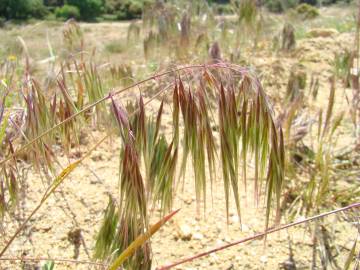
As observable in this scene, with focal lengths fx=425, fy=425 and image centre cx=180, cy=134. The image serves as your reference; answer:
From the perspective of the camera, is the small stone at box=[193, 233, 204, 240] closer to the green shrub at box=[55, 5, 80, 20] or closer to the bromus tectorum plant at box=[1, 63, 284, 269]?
the bromus tectorum plant at box=[1, 63, 284, 269]

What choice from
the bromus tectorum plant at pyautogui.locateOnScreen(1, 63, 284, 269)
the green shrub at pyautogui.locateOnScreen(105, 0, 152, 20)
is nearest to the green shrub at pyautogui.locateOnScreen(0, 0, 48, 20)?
the green shrub at pyautogui.locateOnScreen(105, 0, 152, 20)

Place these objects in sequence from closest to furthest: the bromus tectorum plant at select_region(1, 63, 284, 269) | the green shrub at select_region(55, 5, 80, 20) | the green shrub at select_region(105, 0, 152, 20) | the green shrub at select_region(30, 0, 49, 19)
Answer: the bromus tectorum plant at select_region(1, 63, 284, 269)
the green shrub at select_region(30, 0, 49, 19)
the green shrub at select_region(55, 5, 80, 20)
the green shrub at select_region(105, 0, 152, 20)

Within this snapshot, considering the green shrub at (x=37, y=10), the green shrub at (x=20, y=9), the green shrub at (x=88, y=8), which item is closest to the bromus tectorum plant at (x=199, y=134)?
the green shrub at (x=20, y=9)

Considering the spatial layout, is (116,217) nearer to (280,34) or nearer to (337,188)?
(337,188)

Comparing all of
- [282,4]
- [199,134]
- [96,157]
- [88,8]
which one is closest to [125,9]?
[88,8]

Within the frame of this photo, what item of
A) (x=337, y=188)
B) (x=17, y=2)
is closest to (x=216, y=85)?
(x=337, y=188)

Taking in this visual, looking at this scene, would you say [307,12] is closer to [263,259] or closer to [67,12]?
[263,259]

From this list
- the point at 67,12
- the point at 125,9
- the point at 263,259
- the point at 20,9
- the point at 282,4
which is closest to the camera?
the point at 263,259

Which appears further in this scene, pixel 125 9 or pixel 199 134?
pixel 125 9

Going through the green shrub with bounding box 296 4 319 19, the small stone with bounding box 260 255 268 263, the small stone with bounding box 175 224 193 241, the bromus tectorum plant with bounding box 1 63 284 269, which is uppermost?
the green shrub with bounding box 296 4 319 19

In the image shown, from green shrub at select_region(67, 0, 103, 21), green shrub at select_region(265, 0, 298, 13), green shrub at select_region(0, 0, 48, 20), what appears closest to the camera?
green shrub at select_region(265, 0, 298, 13)
